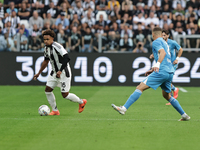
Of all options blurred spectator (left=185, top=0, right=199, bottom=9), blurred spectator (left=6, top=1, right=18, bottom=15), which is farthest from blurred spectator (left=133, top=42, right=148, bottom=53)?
blurred spectator (left=6, top=1, right=18, bottom=15)

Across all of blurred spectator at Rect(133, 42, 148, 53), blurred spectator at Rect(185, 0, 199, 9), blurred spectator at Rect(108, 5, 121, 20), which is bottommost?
blurred spectator at Rect(133, 42, 148, 53)

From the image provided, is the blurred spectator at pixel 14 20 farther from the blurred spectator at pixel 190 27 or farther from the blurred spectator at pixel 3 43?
the blurred spectator at pixel 190 27

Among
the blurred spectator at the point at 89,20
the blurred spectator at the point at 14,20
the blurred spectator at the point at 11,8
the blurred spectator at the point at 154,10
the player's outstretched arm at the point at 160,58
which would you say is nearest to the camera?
the player's outstretched arm at the point at 160,58

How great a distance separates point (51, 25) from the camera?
70.7 ft

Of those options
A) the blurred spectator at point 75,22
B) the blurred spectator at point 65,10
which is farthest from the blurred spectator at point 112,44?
the blurred spectator at point 65,10

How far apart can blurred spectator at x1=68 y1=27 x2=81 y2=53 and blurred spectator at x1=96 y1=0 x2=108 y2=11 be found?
358cm

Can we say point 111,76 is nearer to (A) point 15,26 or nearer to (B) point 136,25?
(B) point 136,25

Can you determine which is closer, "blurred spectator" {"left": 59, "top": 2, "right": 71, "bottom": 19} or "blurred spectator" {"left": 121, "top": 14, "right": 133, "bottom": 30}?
"blurred spectator" {"left": 121, "top": 14, "right": 133, "bottom": 30}

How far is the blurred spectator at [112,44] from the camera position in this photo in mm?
19609

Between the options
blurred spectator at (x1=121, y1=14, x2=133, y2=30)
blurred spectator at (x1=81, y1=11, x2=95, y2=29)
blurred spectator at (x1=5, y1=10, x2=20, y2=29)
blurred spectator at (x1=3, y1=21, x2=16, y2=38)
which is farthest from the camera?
blurred spectator at (x1=81, y1=11, x2=95, y2=29)

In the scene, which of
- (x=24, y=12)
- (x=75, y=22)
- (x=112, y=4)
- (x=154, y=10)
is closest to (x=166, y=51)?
(x=75, y=22)

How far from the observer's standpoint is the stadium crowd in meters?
19.6

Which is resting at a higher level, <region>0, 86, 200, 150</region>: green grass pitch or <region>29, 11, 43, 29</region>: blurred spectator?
<region>29, 11, 43, 29</region>: blurred spectator

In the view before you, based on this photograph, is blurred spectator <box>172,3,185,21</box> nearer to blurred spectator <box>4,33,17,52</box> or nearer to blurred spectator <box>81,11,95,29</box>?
blurred spectator <box>81,11,95,29</box>
